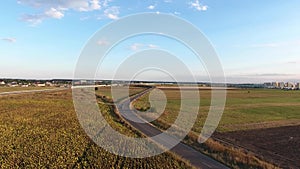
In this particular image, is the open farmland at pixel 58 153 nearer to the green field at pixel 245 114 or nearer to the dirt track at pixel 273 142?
the dirt track at pixel 273 142

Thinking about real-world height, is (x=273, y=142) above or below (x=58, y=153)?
below

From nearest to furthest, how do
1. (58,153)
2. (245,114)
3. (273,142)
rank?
(58,153), (273,142), (245,114)

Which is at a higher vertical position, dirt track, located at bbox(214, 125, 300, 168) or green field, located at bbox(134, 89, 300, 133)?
green field, located at bbox(134, 89, 300, 133)

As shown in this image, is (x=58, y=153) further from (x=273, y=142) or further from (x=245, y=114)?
(x=245, y=114)

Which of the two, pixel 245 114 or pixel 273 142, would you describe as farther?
pixel 245 114

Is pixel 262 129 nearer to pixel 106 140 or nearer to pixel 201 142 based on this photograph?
pixel 201 142

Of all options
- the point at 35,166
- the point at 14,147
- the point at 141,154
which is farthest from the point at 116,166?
the point at 14,147

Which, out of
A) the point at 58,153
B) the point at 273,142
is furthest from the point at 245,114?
the point at 58,153

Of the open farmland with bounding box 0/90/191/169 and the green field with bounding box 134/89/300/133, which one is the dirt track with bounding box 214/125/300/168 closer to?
the green field with bounding box 134/89/300/133

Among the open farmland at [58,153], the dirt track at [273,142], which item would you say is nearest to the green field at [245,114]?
the dirt track at [273,142]

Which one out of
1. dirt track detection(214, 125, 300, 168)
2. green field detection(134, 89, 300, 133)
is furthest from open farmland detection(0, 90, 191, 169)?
green field detection(134, 89, 300, 133)
